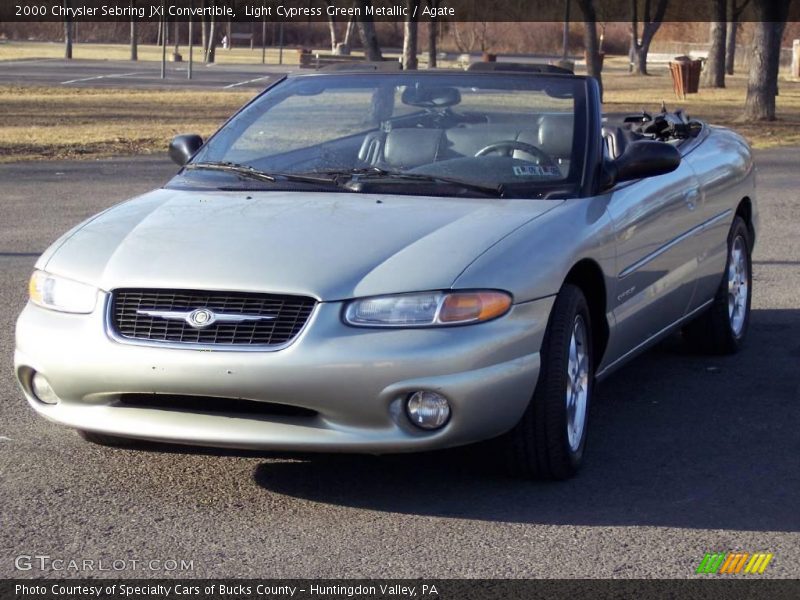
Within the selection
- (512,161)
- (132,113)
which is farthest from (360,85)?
(132,113)

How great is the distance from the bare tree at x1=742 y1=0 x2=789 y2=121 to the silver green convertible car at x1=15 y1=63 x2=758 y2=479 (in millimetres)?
21000

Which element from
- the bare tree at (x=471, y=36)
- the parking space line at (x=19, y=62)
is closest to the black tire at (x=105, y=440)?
the parking space line at (x=19, y=62)

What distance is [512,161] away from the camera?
18.9ft

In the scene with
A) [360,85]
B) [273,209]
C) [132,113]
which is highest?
[360,85]

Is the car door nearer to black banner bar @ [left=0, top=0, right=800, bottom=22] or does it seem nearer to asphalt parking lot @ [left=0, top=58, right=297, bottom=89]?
asphalt parking lot @ [left=0, top=58, right=297, bottom=89]

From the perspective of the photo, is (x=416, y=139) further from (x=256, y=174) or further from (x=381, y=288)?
(x=381, y=288)

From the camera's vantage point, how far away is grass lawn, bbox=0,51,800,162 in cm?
1928

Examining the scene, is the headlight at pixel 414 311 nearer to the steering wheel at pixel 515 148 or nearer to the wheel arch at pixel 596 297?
the wheel arch at pixel 596 297

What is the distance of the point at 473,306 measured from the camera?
15.1 feet

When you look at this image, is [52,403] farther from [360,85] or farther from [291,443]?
[360,85]

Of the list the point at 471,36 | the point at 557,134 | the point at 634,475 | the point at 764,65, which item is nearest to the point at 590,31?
the point at 764,65

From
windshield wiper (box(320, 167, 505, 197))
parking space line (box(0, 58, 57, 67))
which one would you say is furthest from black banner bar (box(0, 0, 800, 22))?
windshield wiper (box(320, 167, 505, 197))

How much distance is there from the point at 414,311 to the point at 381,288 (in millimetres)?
133

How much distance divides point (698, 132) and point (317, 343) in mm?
3726
